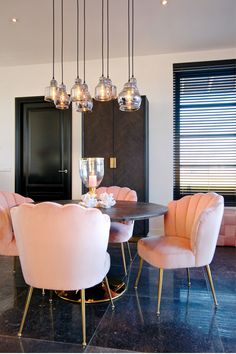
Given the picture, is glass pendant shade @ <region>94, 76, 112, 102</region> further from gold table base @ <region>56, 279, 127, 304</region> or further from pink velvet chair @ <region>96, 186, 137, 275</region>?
gold table base @ <region>56, 279, 127, 304</region>

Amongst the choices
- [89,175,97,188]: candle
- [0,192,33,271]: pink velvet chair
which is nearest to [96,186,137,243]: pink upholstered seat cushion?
[89,175,97,188]: candle

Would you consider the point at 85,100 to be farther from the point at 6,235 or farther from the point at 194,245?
the point at 194,245

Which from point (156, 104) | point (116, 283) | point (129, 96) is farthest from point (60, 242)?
point (156, 104)

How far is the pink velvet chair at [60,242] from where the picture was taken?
1468 millimetres

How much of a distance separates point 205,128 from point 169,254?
275 centimetres

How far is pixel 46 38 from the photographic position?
11.8 feet

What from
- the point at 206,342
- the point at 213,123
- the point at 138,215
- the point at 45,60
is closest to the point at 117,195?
the point at 138,215

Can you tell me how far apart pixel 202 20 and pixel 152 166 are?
2111 millimetres

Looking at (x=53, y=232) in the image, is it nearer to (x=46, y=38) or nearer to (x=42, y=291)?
(x=42, y=291)

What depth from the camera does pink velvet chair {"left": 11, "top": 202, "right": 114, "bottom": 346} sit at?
147cm

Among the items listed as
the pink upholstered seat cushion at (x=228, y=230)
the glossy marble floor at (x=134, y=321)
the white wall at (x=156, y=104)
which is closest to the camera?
the glossy marble floor at (x=134, y=321)

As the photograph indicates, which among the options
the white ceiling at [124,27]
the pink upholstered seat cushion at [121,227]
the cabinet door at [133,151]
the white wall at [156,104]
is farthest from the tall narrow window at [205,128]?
the pink upholstered seat cushion at [121,227]

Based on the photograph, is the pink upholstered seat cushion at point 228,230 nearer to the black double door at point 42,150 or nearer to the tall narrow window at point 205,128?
the tall narrow window at point 205,128

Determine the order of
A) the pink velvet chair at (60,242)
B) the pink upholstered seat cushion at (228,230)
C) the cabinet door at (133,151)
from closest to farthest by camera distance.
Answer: the pink velvet chair at (60,242) → the pink upholstered seat cushion at (228,230) → the cabinet door at (133,151)
